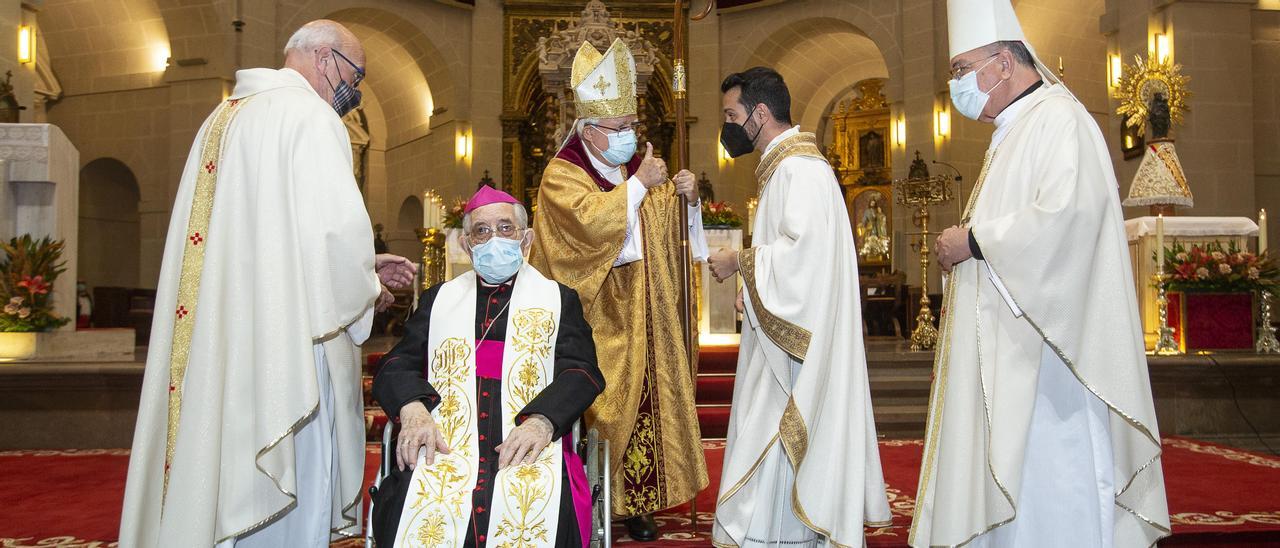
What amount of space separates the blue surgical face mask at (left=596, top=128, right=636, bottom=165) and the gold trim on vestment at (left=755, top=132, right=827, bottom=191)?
660mm

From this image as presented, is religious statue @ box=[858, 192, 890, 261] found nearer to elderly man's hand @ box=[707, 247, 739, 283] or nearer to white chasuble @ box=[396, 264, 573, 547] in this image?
elderly man's hand @ box=[707, 247, 739, 283]

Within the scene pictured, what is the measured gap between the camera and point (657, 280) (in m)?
3.97

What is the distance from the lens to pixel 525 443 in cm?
275

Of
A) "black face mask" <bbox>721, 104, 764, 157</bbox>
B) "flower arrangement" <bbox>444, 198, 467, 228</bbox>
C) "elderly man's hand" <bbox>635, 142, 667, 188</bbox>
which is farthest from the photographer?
"flower arrangement" <bbox>444, 198, 467, 228</bbox>

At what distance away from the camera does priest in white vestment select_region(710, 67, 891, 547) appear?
10.6ft

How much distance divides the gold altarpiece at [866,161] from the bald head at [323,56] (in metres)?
15.5

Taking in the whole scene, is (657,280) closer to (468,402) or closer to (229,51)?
(468,402)

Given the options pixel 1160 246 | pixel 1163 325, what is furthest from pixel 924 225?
A: pixel 1163 325

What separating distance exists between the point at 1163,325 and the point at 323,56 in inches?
257

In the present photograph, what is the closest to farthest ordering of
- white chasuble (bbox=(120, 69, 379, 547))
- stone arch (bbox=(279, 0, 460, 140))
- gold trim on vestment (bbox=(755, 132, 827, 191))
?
white chasuble (bbox=(120, 69, 379, 547)), gold trim on vestment (bbox=(755, 132, 827, 191)), stone arch (bbox=(279, 0, 460, 140))

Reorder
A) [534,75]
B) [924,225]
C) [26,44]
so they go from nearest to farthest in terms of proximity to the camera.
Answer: [924,225], [26,44], [534,75]

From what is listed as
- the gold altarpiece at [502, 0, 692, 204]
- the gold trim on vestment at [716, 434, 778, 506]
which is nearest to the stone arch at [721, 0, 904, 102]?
the gold altarpiece at [502, 0, 692, 204]

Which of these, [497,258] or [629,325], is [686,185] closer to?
[629,325]

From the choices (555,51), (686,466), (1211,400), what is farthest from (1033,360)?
(555,51)
